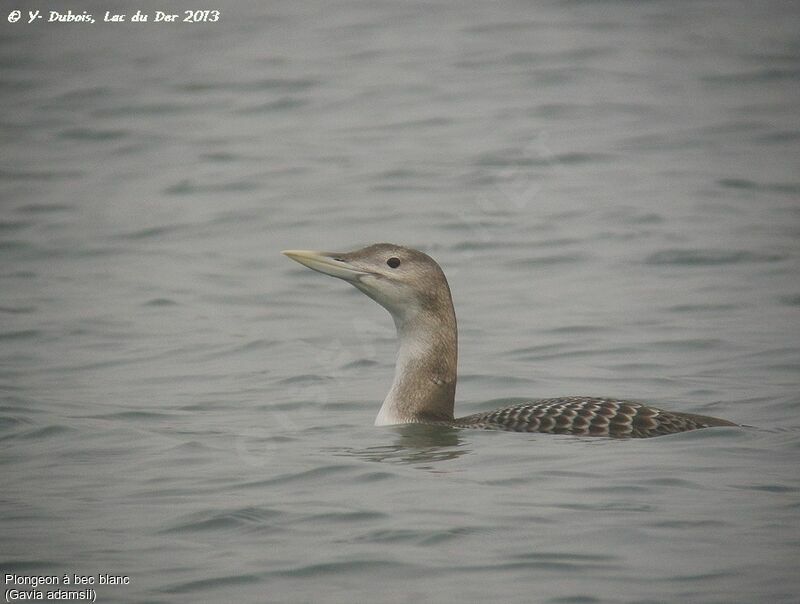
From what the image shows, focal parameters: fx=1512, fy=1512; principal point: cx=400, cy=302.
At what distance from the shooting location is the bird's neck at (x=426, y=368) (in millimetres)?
6742

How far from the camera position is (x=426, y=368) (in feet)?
22.3

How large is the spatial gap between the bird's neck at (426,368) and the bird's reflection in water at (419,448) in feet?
0.44

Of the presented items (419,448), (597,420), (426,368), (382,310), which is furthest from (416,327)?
(382,310)

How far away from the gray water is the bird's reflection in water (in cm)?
3

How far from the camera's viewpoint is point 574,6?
60.8ft

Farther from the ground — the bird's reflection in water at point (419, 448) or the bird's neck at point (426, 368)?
the bird's neck at point (426, 368)

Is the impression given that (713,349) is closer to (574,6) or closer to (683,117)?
(683,117)

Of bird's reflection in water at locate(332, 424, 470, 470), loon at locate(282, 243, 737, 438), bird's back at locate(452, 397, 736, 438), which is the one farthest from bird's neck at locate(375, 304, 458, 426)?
bird's back at locate(452, 397, 736, 438)

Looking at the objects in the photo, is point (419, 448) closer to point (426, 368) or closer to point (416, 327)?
point (426, 368)

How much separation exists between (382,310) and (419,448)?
3.68 m

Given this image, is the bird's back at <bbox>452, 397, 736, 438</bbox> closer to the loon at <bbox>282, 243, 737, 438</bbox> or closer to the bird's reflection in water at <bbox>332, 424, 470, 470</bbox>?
the loon at <bbox>282, 243, 737, 438</bbox>

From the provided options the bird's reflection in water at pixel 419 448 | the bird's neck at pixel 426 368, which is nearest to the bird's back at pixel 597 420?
the bird's reflection in water at pixel 419 448

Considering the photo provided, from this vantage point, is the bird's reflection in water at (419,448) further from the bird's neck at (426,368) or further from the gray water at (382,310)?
the bird's neck at (426,368)

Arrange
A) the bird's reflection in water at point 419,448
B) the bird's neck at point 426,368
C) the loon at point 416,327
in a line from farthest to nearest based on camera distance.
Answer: the bird's neck at point 426,368 < the loon at point 416,327 < the bird's reflection in water at point 419,448
